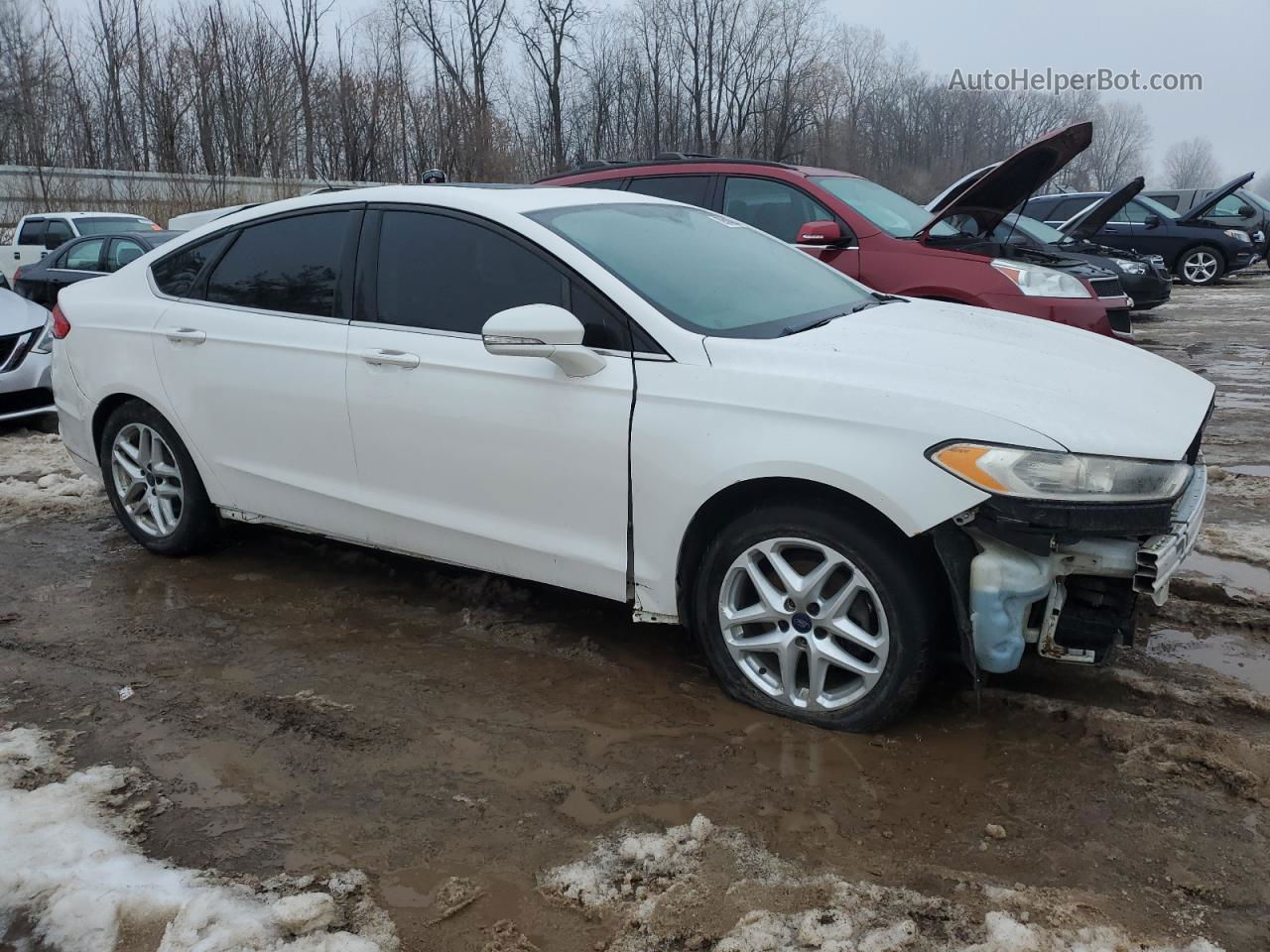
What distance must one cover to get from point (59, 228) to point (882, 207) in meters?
14.5

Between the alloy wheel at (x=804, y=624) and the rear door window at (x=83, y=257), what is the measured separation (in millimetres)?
12756

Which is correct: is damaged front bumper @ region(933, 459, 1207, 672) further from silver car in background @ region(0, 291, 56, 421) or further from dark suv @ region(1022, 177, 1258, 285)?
dark suv @ region(1022, 177, 1258, 285)

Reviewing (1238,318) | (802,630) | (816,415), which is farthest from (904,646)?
(1238,318)

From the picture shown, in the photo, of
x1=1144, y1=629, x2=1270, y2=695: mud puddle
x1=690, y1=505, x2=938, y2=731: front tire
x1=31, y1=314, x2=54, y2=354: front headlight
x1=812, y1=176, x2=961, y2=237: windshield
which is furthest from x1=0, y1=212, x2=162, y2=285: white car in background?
x1=1144, y1=629, x2=1270, y2=695: mud puddle

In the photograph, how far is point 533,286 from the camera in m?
3.61

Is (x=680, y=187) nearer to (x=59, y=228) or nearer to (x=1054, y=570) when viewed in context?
(x=1054, y=570)

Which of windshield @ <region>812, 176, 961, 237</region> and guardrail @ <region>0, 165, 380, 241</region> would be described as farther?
guardrail @ <region>0, 165, 380, 241</region>

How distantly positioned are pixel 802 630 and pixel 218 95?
33959 mm

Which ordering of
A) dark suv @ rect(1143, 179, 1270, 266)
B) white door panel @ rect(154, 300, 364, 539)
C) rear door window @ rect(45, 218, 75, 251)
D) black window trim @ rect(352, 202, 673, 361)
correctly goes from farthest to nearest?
dark suv @ rect(1143, 179, 1270, 266), rear door window @ rect(45, 218, 75, 251), white door panel @ rect(154, 300, 364, 539), black window trim @ rect(352, 202, 673, 361)

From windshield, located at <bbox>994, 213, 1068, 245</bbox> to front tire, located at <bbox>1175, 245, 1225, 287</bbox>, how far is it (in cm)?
794

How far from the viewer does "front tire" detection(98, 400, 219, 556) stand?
4645mm

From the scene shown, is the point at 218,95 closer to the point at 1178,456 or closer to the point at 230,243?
the point at 230,243

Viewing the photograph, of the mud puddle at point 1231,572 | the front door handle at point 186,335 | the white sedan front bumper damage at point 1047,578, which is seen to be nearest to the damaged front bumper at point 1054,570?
the white sedan front bumper damage at point 1047,578

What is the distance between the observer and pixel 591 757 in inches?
122
